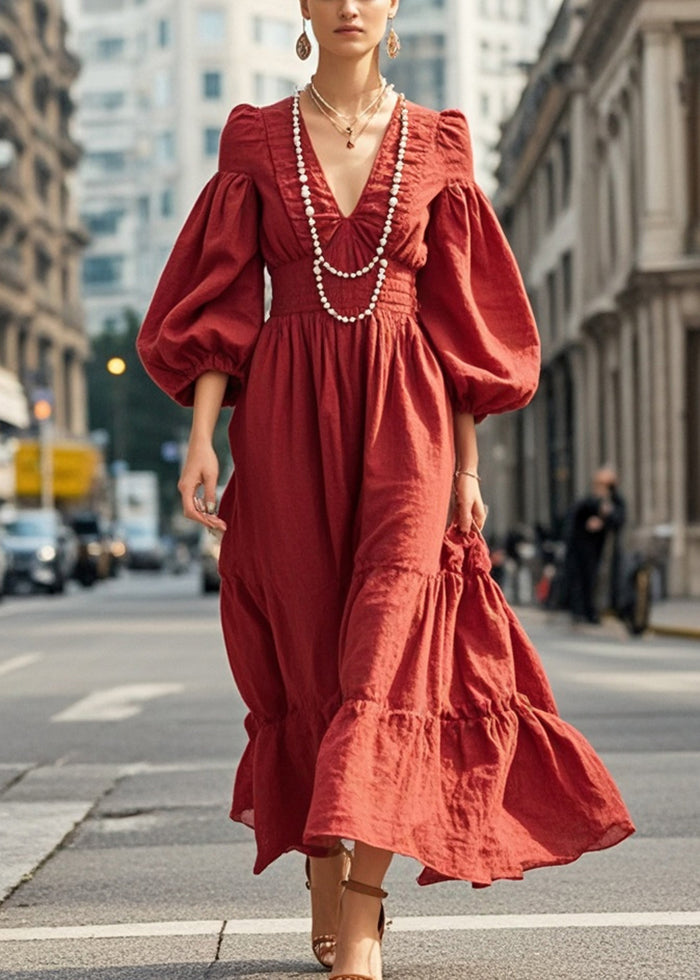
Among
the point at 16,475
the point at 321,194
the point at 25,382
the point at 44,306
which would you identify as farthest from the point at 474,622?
the point at 44,306

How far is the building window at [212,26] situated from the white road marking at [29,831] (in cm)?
14086

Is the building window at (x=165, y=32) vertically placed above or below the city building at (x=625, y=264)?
above

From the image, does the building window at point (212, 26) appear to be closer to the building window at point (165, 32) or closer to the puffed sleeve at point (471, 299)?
the building window at point (165, 32)

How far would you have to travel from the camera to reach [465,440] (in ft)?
15.2

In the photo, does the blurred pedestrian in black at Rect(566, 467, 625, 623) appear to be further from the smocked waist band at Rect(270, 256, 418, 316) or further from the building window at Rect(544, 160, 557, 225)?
the building window at Rect(544, 160, 557, 225)

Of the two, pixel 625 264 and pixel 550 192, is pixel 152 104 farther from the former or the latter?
pixel 625 264

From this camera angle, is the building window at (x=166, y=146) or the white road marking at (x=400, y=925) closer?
the white road marking at (x=400, y=925)

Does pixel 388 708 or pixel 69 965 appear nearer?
pixel 388 708

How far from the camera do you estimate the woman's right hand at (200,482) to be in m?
4.57

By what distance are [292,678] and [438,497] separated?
1.56 feet

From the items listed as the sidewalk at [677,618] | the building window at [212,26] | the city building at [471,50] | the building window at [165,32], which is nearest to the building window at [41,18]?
the city building at [471,50]

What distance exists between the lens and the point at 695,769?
8.47 meters

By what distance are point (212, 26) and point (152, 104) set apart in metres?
9.87

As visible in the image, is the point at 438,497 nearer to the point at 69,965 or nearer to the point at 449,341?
the point at 449,341
